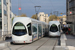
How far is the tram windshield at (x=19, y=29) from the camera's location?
1691 cm

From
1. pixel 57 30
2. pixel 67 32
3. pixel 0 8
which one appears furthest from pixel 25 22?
pixel 0 8

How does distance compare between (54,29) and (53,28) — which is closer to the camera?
(54,29)

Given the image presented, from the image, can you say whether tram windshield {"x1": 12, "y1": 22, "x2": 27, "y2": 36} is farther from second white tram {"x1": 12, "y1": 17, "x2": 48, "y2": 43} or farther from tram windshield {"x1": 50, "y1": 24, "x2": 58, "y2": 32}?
tram windshield {"x1": 50, "y1": 24, "x2": 58, "y2": 32}

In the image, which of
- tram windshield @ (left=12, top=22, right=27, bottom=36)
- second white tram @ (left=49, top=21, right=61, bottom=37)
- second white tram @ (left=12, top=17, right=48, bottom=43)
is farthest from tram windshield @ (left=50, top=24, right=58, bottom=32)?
tram windshield @ (left=12, top=22, right=27, bottom=36)

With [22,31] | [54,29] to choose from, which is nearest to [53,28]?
[54,29]

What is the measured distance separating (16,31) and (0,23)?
2666 centimetres

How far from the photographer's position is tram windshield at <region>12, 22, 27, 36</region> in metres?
16.9

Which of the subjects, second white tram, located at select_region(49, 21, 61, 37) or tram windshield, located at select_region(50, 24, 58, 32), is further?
tram windshield, located at select_region(50, 24, 58, 32)

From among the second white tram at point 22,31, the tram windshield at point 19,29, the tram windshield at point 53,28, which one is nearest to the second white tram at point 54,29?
the tram windshield at point 53,28

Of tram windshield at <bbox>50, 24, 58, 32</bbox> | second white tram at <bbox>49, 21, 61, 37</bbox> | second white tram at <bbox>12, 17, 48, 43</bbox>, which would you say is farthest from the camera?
tram windshield at <bbox>50, 24, 58, 32</bbox>

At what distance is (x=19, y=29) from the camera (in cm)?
1706

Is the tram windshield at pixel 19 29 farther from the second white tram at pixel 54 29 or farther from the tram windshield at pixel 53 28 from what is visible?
the tram windshield at pixel 53 28

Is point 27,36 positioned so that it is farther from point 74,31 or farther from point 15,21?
point 74,31

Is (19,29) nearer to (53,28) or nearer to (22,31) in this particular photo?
(22,31)
